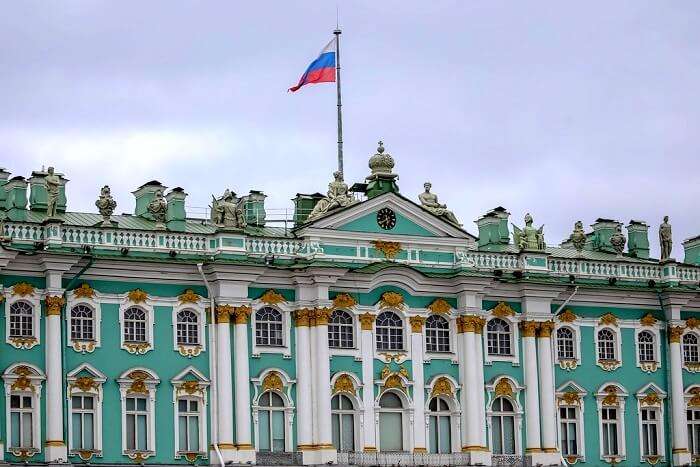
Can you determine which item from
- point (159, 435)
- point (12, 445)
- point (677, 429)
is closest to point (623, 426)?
point (677, 429)

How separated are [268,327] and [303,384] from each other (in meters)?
2.59

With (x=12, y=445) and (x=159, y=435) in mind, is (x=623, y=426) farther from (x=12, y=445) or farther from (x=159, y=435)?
(x=12, y=445)

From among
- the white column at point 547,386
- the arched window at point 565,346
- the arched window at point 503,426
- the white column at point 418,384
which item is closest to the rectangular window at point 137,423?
the white column at point 418,384

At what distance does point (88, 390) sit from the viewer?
222 ft

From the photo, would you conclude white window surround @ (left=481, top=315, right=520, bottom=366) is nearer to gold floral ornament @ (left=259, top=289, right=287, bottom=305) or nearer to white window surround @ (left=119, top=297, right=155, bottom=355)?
gold floral ornament @ (left=259, top=289, right=287, bottom=305)

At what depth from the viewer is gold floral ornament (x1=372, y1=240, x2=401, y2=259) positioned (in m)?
73.7

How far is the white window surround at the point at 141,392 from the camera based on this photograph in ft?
223

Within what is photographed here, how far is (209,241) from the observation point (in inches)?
2788

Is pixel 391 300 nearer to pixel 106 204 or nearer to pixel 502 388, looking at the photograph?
pixel 502 388

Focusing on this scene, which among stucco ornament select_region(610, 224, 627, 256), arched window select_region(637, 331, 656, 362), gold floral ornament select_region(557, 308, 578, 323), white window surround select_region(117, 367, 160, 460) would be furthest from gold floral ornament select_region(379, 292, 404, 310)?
stucco ornament select_region(610, 224, 627, 256)

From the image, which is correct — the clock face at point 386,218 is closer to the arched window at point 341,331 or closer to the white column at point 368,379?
the white column at point 368,379

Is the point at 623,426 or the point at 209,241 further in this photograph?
the point at 623,426

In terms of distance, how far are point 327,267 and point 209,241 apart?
15.4 feet

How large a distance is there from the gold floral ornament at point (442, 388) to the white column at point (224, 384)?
350 inches
